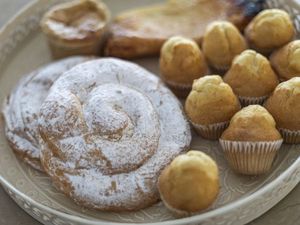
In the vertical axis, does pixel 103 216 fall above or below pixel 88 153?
below

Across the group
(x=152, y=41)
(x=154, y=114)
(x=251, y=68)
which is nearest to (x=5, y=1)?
(x=152, y=41)

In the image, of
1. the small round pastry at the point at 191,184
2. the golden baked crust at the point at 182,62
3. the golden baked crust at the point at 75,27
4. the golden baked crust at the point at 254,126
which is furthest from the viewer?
the golden baked crust at the point at 75,27

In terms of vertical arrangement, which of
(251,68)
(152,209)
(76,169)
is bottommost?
(152,209)

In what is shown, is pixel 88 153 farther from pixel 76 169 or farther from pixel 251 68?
pixel 251 68

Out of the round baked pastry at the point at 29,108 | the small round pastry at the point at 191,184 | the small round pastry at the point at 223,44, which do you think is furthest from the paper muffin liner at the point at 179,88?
the small round pastry at the point at 191,184

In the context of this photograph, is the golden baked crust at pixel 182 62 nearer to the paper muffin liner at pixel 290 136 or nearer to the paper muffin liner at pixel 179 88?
the paper muffin liner at pixel 179 88

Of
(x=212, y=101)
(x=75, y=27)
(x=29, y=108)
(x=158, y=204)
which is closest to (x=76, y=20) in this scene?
(x=75, y=27)
